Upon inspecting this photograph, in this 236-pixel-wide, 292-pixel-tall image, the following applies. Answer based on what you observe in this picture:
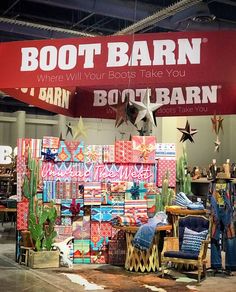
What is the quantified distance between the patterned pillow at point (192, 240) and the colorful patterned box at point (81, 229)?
1666 millimetres

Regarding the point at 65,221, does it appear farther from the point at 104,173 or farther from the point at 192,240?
the point at 192,240

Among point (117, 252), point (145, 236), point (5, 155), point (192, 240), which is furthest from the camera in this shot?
point (5, 155)

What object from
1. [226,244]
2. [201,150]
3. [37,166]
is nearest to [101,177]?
[37,166]

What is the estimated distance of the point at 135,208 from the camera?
7.95 m

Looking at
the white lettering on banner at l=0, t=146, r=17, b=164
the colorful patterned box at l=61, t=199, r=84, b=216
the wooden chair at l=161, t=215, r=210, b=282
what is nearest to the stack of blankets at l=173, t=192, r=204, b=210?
the wooden chair at l=161, t=215, r=210, b=282

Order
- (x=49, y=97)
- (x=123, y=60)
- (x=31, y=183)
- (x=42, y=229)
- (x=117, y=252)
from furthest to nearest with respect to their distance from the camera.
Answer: (x=49, y=97) → (x=117, y=252) → (x=31, y=183) → (x=42, y=229) → (x=123, y=60)

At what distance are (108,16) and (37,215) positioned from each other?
4.43 metres

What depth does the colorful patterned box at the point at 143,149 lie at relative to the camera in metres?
8.16

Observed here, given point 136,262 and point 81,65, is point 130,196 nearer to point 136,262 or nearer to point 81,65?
point 136,262

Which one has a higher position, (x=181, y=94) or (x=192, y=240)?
(x=181, y=94)

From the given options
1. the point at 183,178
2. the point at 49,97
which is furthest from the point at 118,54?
the point at 183,178

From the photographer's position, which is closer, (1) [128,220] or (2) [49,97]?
(1) [128,220]

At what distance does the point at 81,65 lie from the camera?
6.20m

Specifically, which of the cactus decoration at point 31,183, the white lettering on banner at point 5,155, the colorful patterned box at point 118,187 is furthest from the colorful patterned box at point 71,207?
the white lettering on banner at point 5,155
